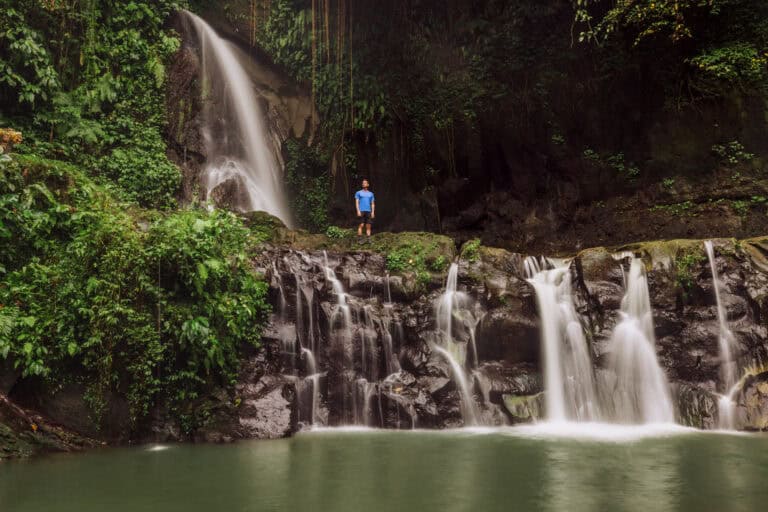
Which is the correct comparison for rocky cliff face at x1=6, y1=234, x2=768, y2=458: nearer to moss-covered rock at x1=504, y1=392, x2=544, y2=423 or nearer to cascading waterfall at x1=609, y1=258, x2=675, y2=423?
moss-covered rock at x1=504, y1=392, x2=544, y2=423

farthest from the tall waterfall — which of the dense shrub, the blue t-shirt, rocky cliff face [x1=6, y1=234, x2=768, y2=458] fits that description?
the dense shrub

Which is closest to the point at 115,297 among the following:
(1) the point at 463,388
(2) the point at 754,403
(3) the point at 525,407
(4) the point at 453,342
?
(4) the point at 453,342

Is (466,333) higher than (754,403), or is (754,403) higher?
(466,333)

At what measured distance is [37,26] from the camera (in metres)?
12.4

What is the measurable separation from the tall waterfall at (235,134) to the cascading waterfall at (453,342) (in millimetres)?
6956

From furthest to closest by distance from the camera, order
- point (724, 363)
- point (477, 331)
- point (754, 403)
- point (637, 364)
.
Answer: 1. point (477, 331)
2. point (637, 364)
3. point (724, 363)
4. point (754, 403)

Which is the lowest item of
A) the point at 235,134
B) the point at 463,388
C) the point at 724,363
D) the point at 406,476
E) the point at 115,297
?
the point at 406,476

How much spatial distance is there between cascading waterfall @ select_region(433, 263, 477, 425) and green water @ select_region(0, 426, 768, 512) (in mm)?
1311

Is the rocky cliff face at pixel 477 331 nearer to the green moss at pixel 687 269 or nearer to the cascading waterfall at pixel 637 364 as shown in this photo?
the green moss at pixel 687 269

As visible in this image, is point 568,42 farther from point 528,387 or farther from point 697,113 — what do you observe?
point 528,387

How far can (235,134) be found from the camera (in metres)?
15.9

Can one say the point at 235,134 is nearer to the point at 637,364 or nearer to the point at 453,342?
the point at 453,342

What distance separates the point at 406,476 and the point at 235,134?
12288 mm

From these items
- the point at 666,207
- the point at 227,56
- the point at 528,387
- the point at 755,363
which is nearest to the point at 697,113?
the point at 666,207
